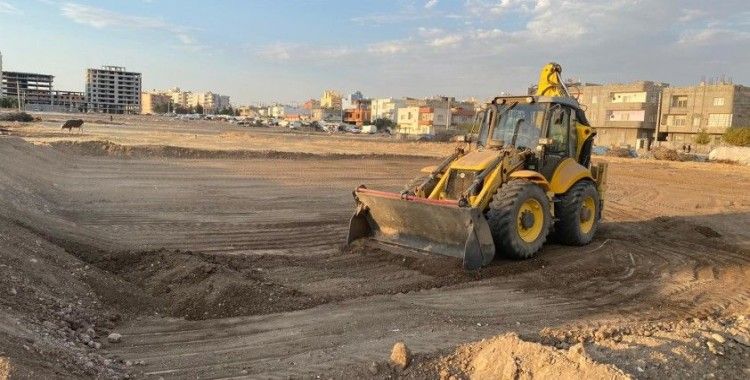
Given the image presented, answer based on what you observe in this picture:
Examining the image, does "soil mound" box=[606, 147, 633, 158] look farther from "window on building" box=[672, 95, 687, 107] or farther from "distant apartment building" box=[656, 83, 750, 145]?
"window on building" box=[672, 95, 687, 107]

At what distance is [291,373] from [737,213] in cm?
1538

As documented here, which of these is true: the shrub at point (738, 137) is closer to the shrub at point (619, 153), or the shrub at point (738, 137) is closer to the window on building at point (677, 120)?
the shrub at point (619, 153)

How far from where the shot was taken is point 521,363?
14.5ft

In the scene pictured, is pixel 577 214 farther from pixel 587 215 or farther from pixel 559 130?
pixel 559 130

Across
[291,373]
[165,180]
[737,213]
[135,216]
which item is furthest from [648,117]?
[291,373]

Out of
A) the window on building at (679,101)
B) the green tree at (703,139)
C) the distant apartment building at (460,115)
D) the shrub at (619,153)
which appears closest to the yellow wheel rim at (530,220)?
the shrub at (619,153)

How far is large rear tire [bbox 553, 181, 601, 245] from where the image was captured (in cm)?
994

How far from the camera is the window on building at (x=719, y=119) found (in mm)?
66312

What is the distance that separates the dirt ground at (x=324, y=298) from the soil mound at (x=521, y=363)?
2cm

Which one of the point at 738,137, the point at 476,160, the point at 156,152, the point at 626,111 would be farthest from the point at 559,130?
the point at 626,111

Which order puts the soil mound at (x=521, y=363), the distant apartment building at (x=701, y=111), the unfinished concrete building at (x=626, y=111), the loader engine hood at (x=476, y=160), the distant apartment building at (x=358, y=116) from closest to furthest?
the soil mound at (x=521, y=363), the loader engine hood at (x=476, y=160), the distant apartment building at (x=701, y=111), the unfinished concrete building at (x=626, y=111), the distant apartment building at (x=358, y=116)

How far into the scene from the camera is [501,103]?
34.2ft

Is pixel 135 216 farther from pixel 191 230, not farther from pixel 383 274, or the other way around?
pixel 383 274

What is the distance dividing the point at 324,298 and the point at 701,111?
243 feet
